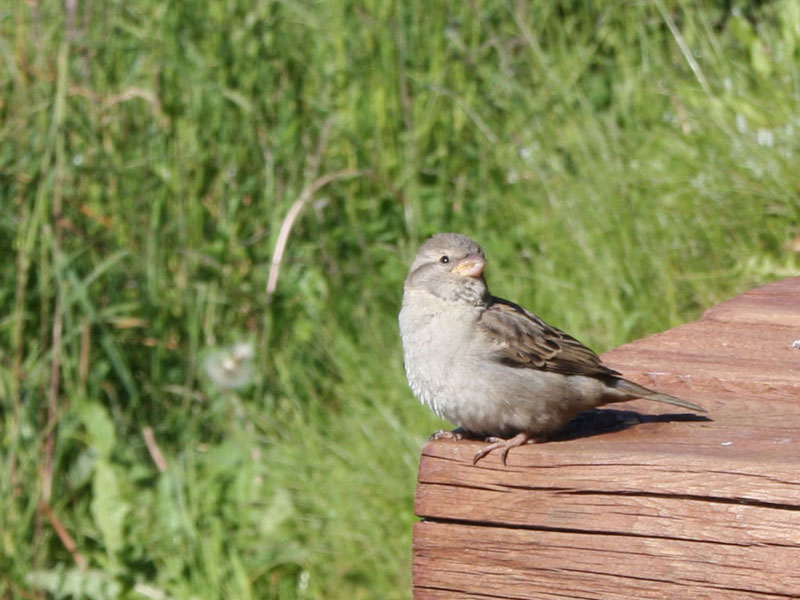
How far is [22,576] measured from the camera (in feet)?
14.2

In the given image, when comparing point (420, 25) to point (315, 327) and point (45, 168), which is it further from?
point (45, 168)

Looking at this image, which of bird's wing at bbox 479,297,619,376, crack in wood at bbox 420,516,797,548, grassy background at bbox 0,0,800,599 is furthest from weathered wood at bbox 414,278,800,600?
grassy background at bbox 0,0,800,599

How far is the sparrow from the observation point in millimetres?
2570

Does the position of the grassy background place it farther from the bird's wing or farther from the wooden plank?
the wooden plank

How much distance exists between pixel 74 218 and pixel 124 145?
1.53 feet

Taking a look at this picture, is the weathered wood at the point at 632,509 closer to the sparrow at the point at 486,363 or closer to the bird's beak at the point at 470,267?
the sparrow at the point at 486,363

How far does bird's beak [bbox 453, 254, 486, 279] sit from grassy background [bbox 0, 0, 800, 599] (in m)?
1.40

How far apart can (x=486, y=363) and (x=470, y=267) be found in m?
0.29

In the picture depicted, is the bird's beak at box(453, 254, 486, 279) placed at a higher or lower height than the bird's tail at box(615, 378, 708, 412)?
higher

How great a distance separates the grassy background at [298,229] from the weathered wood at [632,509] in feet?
6.45

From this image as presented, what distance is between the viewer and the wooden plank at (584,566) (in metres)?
1.87

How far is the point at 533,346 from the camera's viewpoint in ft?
9.14

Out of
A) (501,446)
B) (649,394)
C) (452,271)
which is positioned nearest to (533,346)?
(452,271)

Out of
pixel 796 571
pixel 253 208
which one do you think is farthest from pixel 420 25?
pixel 796 571
